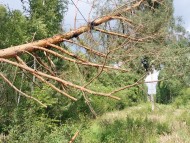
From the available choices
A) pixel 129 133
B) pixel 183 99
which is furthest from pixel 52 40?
pixel 183 99

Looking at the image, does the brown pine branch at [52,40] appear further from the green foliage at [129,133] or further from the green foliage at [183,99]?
the green foliage at [183,99]

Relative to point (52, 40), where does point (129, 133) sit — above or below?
below

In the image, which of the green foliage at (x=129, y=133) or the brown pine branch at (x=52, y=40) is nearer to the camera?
the brown pine branch at (x=52, y=40)

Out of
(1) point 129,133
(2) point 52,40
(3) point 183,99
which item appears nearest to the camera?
A: (2) point 52,40

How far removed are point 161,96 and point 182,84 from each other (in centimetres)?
591

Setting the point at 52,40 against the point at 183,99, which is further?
the point at 183,99

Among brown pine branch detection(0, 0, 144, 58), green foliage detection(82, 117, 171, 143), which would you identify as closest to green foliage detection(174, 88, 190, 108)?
green foliage detection(82, 117, 171, 143)

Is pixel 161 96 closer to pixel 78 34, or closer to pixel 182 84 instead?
pixel 182 84

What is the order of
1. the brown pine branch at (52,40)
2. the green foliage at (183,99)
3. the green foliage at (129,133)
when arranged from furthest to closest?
the green foliage at (183,99) → the green foliage at (129,133) → the brown pine branch at (52,40)

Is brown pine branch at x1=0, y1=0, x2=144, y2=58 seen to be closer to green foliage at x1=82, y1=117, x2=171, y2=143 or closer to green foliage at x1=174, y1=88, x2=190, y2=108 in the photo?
green foliage at x1=82, y1=117, x2=171, y2=143

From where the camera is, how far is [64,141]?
7410 millimetres

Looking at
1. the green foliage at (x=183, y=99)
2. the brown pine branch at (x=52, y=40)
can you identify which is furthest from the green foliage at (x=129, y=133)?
the green foliage at (x=183, y=99)

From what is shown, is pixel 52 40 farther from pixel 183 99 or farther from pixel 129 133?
pixel 183 99

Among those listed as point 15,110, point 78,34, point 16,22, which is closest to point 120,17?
point 78,34
